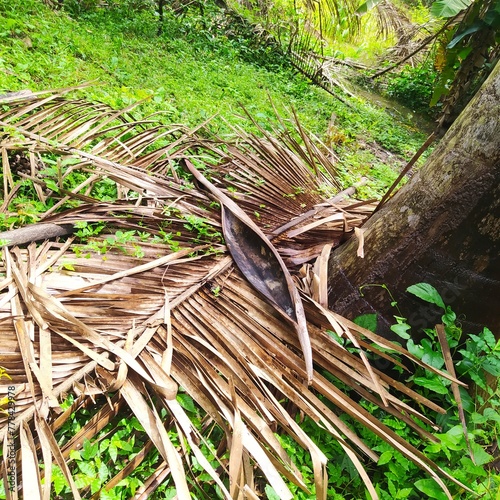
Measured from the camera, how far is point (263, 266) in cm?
130

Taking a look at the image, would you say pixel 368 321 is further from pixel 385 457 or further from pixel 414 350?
pixel 385 457

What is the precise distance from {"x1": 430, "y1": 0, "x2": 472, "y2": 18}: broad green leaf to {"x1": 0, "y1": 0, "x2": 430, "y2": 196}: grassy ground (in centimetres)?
104

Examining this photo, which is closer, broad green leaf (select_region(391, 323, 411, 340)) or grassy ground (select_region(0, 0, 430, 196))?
broad green leaf (select_region(391, 323, 411, 340))

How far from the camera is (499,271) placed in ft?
3.55

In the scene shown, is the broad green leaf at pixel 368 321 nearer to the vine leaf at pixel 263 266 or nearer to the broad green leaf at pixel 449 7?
the vine leaf at pixel 263 266

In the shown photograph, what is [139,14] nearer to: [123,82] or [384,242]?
[123,82]

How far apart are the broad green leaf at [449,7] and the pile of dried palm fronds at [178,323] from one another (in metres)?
1.92

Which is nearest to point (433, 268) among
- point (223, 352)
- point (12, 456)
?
point (223, 352)

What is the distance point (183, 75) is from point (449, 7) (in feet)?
7.35

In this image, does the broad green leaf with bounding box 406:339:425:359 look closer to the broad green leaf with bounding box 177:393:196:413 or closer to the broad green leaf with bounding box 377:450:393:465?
the broad green leaf with bounding box 377:450:393:465

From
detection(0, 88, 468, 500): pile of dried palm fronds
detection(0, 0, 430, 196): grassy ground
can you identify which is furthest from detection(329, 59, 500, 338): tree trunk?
detection(0, 0, 430, 196): grassy ground

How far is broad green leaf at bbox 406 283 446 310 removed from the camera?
1121mm

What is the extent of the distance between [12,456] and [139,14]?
5566 mm

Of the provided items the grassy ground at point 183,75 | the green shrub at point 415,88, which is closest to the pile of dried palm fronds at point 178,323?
the grassy ground at point 183,75
